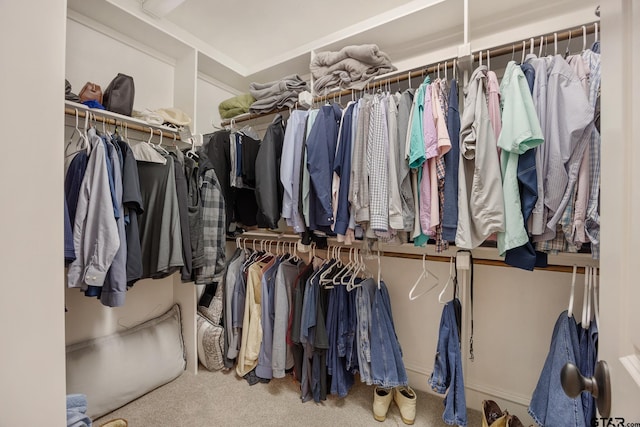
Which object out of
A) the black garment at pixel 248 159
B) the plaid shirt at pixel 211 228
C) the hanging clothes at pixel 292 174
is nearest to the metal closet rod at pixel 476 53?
the hanging clothes at pixel 292 174

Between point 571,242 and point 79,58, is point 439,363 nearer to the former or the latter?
point 571,242

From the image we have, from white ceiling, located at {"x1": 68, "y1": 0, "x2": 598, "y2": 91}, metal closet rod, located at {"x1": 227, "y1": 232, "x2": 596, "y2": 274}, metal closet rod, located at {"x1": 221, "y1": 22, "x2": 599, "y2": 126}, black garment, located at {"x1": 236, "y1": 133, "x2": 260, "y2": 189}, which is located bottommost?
metal closet rod, located at {"x1": 227, "y1": 232, "x2": 596, "y2": 274}

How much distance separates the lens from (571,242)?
3.20ft

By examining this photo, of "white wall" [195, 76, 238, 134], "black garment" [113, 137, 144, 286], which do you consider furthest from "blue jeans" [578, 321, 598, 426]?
"white wall" [195, 76, 238, 134]

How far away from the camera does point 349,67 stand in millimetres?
1597

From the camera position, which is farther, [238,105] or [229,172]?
[238,105]

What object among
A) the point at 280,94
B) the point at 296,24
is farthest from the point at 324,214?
the point at 296,24

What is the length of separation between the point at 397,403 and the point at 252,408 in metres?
0.85

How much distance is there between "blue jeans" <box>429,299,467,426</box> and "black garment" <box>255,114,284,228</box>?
1.06 metres

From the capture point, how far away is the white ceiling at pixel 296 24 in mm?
1456

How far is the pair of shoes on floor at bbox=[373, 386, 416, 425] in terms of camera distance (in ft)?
4.75

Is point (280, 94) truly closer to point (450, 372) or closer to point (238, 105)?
point (238, 105)

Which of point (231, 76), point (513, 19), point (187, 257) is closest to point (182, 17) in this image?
point (231, 76)

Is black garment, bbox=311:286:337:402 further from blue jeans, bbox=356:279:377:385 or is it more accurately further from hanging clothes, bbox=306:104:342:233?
hanging clothes, bbox=306:104:342:233
